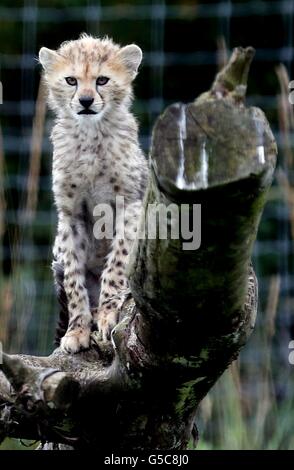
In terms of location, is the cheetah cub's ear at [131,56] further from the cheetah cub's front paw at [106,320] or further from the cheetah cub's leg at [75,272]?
the cheetah cub's front paw at [106,320]

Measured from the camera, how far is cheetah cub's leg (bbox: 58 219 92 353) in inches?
143

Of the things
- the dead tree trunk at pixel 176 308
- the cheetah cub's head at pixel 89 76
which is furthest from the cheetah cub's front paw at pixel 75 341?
the cheetah cub's head at pixel 89 76

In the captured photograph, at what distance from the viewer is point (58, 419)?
2.90 m

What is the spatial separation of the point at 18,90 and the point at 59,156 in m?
2.72

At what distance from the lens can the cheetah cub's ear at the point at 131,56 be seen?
3.79 meters

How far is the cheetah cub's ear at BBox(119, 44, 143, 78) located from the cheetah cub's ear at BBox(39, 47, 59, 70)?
186mm

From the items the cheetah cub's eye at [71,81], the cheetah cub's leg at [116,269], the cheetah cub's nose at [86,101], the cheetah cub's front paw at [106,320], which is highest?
the cheetah cub's eye at [71,81]

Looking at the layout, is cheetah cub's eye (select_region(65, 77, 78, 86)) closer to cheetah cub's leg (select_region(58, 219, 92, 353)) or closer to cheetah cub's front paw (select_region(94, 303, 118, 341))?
cheetah cub's leg (select_region(58, 219, 92, 353))

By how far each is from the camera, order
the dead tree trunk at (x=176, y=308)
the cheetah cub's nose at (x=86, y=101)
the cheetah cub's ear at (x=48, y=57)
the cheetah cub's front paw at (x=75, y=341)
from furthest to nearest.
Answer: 1. the cheetah cub's ear at (x=48, y=57)
2. the cheetah cub's nose at (x=86, y=101)
3. the cheetah cub's front paw at (x=75, y=341)
4. the dead tree trunk at (x=176, y=308)

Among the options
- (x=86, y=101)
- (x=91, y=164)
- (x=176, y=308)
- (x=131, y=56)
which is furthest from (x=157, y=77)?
(x=176, y=308)

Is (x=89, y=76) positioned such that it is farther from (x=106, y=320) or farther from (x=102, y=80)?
(x=106, y=320)

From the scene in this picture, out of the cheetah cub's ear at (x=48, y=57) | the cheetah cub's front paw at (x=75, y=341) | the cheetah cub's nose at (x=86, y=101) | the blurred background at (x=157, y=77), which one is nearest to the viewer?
the cheetah cub's front paw at (x=75, y=341)

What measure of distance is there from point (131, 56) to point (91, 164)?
13.4 inches
